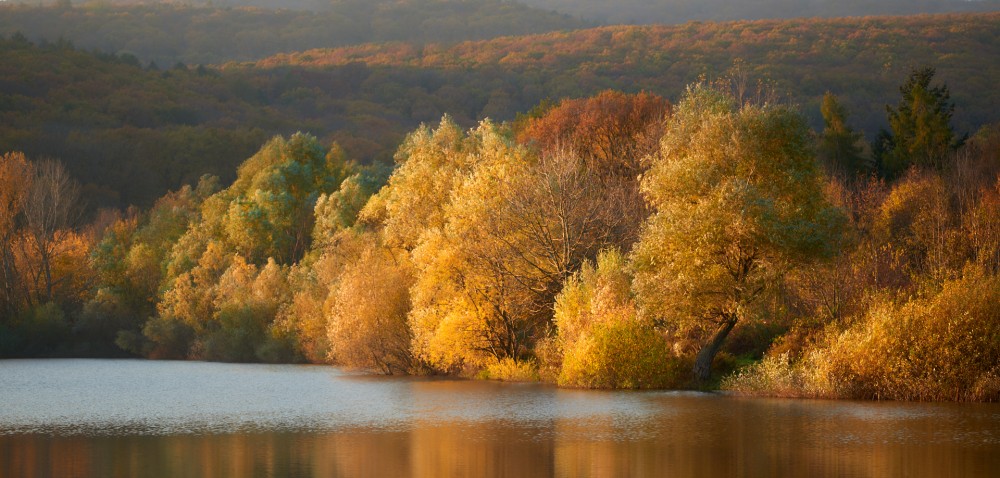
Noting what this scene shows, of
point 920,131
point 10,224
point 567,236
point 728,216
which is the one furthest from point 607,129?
point 10,224

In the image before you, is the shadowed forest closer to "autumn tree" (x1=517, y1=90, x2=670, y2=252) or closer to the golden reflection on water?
"autumn tree" (x1=517, y1=90, x2=670, y2=252)

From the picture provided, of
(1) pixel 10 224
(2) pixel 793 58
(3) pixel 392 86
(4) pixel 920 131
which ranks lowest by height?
(1) pixel 10 224

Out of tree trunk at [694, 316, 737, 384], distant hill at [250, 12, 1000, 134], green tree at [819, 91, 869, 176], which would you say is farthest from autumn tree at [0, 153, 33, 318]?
distant hill at [250, 12, 1000, 134]

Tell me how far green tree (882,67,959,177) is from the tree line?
0.62ft

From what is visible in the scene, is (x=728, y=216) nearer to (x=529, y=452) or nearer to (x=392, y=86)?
(x=529, y=452)

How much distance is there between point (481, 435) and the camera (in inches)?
1275

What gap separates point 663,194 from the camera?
149 ft

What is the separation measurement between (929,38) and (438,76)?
7401 centimetres

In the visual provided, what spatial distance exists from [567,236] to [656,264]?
359 inches

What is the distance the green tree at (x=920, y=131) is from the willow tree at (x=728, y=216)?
34.1 metres

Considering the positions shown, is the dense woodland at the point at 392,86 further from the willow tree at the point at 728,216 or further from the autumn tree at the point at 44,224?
the willow tree at the point at 728,216

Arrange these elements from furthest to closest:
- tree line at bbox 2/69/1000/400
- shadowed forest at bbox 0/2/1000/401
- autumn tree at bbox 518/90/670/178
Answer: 1. autumn tree at bbox 518/90/670/178
2. shadowed forest at bbox 0/2/1000/401
3. tree line at bbox 2/69/1000/400

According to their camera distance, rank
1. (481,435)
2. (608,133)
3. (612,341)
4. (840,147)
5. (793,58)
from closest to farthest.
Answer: (481,435) → (612,341) → (608,133) → (840,147) → (793,58)

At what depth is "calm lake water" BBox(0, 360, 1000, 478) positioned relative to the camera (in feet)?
84.8
